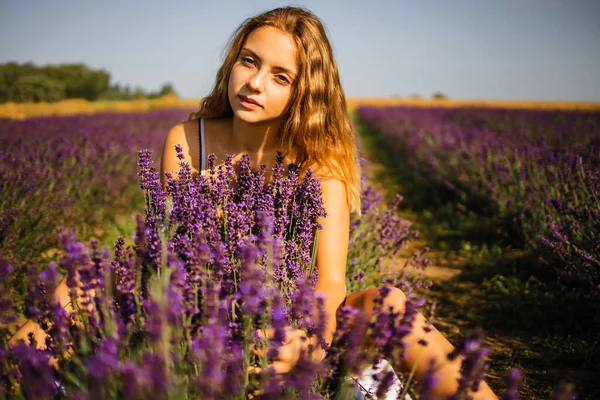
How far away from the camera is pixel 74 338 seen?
1.17 m

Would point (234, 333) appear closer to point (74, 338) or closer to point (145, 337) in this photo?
point (145, 337)

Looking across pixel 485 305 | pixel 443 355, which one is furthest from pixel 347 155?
pixel 485 305

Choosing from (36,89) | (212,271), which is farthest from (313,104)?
(36,89)

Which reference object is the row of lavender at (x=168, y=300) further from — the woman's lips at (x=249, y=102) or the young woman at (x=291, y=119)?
the woman's lips at (x=249, y=102)

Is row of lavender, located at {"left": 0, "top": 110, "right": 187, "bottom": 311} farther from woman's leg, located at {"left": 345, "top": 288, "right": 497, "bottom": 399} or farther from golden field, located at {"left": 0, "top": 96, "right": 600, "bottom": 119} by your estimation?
golden field, located at {"left": 0, "top": 96, "right": 600, "bottom": 119}

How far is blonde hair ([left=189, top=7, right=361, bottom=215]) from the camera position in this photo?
2.12 metres

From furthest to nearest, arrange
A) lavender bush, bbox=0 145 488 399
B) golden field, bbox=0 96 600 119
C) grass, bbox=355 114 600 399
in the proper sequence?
1. golden field, bbox=0 96 600 119
2. grass, bbox=355 114 600 399
3. lavender bush, bbox=0 145 488 399

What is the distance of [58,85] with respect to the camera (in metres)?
36.8

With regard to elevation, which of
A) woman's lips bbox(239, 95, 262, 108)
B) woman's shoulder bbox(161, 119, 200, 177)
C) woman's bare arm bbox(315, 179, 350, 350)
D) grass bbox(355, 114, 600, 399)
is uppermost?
woman's lips bbox(239, 95, 262, 108)

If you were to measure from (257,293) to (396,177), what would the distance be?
26.4 feet

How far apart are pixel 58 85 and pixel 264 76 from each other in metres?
41.1

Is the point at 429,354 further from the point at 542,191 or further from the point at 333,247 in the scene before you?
the point at 542,191

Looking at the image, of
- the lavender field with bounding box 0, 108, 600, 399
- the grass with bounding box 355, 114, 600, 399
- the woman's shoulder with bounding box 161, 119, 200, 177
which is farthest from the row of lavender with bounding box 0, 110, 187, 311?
the grass with bounding box 355, 114, 600, 399

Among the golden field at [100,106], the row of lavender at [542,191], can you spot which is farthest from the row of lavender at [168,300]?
the golden field at [100,106]
